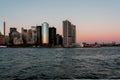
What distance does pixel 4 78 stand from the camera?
26.7 meters

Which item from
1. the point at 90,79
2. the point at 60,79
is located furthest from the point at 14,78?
the point at 90,79

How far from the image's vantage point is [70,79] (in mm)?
26219

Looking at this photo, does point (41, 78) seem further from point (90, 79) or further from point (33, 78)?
point (90, 79)

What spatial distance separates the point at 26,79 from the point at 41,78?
1.65 m

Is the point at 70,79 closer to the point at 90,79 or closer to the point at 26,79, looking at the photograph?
the point at 90,79

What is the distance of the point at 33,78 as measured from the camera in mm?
27266

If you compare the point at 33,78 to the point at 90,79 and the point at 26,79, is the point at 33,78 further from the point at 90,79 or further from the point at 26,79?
the point at 90,79

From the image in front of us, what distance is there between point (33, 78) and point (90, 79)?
5.91m

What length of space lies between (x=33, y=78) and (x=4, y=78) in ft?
9.63

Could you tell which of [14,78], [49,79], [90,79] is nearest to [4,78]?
[14,78]

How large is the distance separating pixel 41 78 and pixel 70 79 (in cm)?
312

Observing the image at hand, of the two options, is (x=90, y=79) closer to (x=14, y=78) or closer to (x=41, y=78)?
(x=41, y=78)

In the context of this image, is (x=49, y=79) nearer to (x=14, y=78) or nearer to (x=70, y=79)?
(x=70, y=79)

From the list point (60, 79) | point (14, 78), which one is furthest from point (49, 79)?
point (14, 78)
